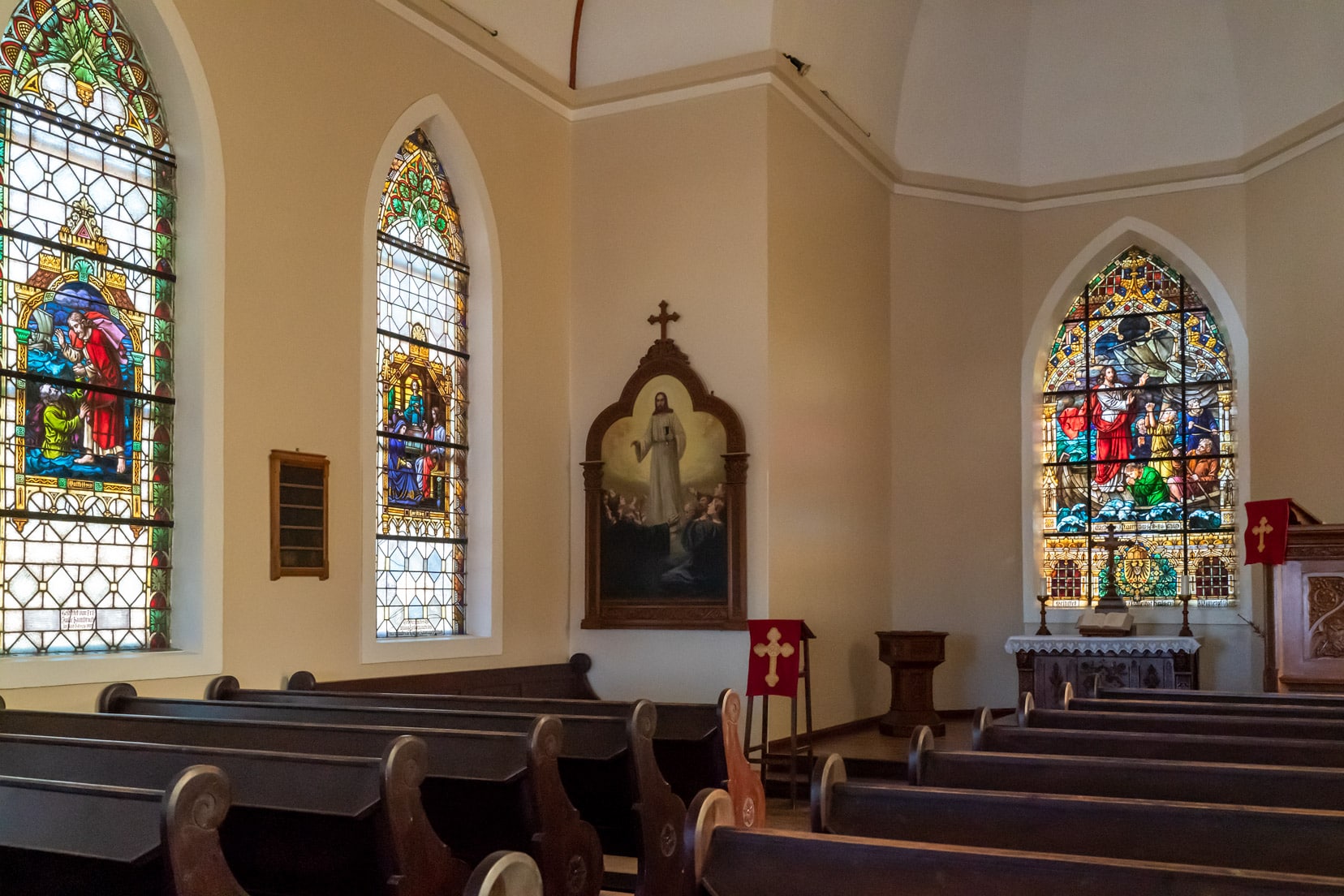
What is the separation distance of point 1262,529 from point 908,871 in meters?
7.13

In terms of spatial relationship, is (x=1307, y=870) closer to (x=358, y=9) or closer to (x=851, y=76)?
(x=358, y=9)

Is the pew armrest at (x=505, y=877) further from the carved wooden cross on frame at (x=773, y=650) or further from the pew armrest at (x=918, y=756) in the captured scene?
the carved wooden cross on frame at (x=773, y=650)

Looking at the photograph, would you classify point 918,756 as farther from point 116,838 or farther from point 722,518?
point 722,518

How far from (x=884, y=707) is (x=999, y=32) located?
5844mm

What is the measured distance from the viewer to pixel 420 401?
8.03 meters

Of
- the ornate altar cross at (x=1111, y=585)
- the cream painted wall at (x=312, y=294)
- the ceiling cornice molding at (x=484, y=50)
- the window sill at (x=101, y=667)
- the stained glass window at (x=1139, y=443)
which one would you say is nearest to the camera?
the window sill at (x=101, y=667)

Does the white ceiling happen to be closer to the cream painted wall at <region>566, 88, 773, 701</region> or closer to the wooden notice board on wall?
the cream painted wall at <region>566, 88, 773, 701</region>

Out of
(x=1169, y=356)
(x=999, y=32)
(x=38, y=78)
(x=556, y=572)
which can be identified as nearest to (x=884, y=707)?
(x=556, y=572)

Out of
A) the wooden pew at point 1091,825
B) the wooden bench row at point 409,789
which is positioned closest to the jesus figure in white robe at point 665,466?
the wooden bench row at point 409,789

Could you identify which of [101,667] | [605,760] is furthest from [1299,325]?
[101,667]

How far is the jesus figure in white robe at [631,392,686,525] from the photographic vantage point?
29.1 feet

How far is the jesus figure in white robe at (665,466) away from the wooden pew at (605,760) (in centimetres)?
392

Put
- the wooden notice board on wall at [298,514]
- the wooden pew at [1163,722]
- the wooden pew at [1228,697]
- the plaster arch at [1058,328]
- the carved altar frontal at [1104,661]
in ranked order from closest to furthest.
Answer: the wooden pew at [1163,722]
the wooden pew at [1228,697]
the wooden notice board on wall at [298,514]
the carved altar frontal at [1104,661]
the plaster arch at [1058,328]

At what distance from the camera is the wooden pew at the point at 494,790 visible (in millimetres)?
3729
